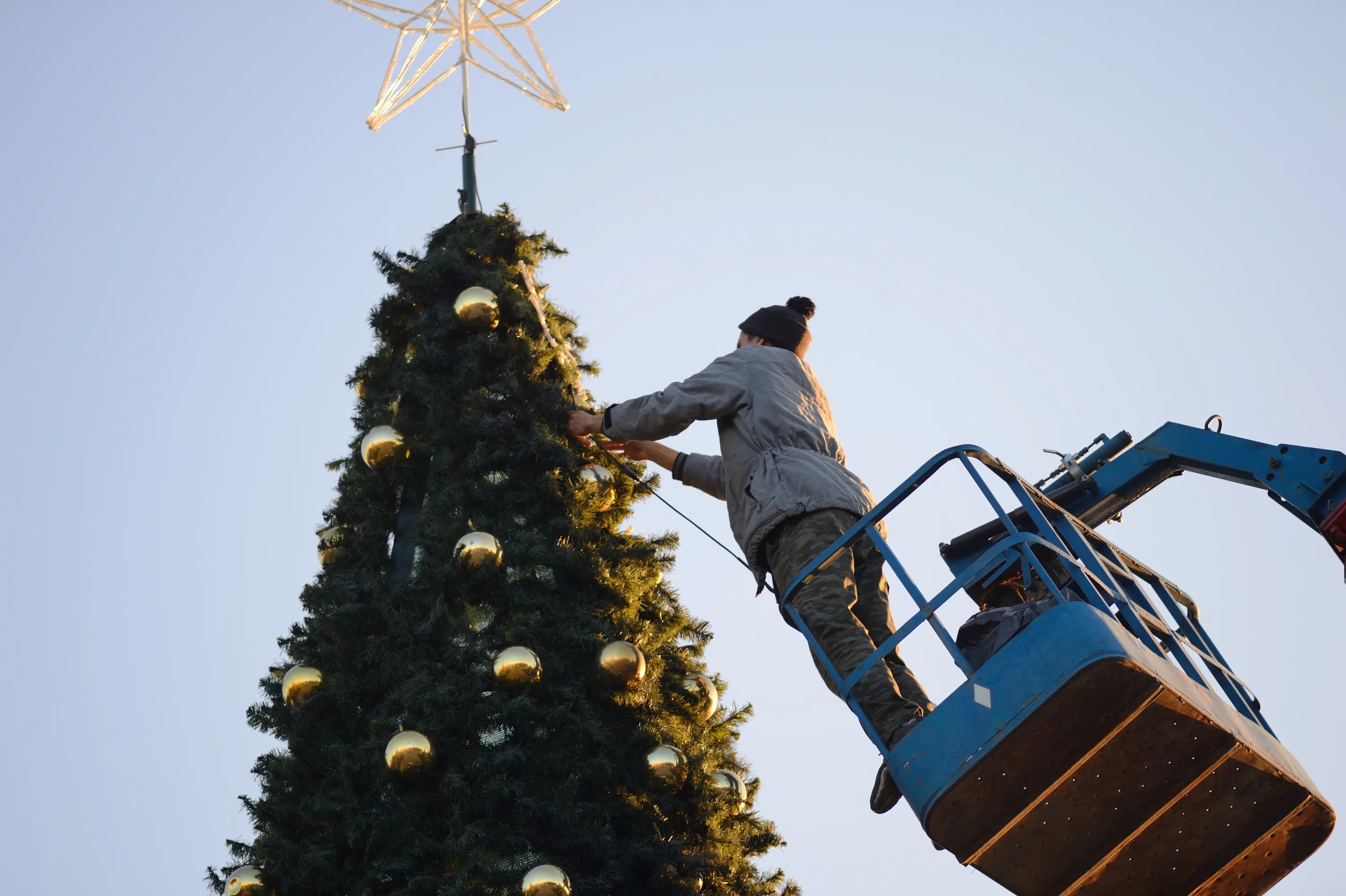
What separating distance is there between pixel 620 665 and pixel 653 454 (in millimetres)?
1785

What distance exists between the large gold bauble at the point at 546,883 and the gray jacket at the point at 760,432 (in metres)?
1.73

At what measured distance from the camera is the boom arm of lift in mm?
6961

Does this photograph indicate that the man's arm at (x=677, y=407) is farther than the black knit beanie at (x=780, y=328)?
No

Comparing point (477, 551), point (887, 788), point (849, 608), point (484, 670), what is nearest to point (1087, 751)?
point (887, 788)

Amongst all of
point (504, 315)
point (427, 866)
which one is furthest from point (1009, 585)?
point (427, 866)

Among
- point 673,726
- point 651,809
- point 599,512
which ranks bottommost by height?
point 651,809

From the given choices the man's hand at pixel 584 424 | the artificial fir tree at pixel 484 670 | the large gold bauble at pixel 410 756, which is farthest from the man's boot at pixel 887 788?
the man's hand at pixel 584 424

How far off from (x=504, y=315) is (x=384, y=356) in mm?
757

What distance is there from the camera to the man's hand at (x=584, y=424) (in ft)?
21.6

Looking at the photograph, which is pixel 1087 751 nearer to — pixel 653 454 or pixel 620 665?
pixel 620 665

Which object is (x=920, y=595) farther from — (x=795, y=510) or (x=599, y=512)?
(x=599, y=512)

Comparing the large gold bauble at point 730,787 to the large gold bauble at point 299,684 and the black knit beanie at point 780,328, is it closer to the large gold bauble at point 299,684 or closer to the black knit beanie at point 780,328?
the large gold bauble at point 299,684

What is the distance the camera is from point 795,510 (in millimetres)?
5773

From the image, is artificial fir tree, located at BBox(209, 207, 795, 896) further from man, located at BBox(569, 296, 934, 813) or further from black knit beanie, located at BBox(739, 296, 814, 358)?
black knit beanie, located at BBox(739, 296, 814, 358)
